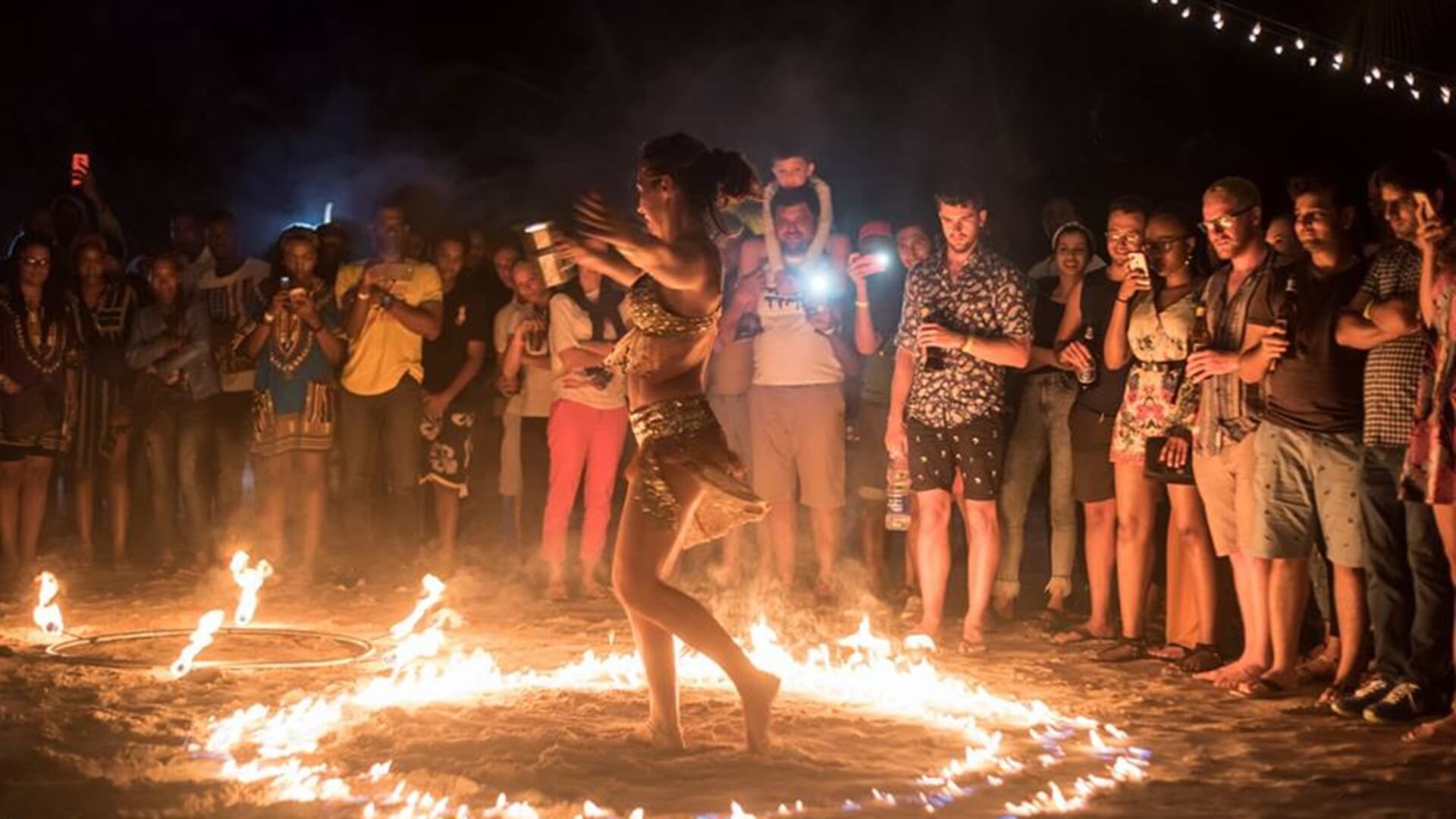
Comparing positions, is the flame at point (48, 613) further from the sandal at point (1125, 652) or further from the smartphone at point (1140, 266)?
the smartphone at point (1140, 266)

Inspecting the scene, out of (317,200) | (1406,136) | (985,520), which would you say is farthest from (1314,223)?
(317,200)

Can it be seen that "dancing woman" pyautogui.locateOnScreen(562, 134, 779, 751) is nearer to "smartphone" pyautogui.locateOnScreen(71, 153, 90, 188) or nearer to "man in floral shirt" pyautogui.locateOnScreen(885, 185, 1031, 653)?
"man in floral shirt" pyautogui.locateOnScreen(885, 185, 1031, 653)

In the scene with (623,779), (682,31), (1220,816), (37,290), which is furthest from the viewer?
(682,31)

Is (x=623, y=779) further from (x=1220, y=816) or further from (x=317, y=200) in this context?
(x=317, y=200)

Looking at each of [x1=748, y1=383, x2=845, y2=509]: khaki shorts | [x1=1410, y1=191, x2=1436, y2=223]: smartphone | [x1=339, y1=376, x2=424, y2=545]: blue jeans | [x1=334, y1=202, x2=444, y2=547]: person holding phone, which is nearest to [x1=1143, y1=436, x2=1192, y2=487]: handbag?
[x1=1410, y1=191, x2=1436, y2=223]: smartphone

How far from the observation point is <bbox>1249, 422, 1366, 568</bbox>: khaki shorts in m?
7.28

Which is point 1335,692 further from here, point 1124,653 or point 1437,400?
point 1437,400

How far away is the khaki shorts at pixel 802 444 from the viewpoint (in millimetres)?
10133

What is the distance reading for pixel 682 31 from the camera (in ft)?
66.6

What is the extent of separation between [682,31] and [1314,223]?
13.9m

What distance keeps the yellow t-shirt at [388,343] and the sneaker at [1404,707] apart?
674 centimetres

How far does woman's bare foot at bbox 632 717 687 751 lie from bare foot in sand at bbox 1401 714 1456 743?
9.61 feet

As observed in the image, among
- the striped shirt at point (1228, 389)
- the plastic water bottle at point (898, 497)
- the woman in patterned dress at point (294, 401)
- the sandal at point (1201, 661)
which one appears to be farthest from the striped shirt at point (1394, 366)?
the woman in patterned dress at point (294, 401)

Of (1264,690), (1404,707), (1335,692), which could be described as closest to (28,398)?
(1264,690)
